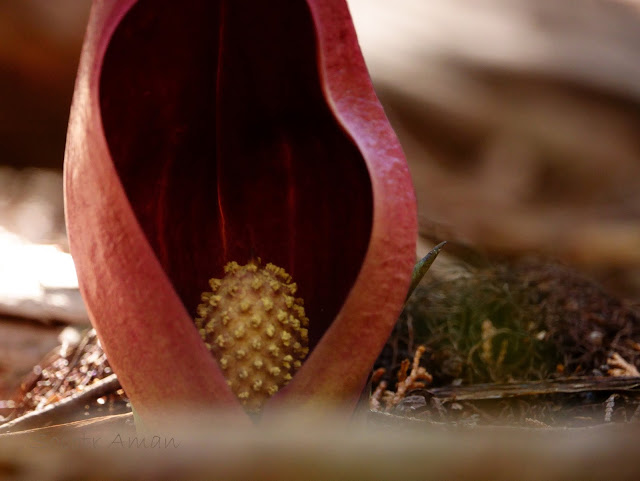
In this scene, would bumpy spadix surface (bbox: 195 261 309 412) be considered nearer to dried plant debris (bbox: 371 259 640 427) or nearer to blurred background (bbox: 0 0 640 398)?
dried plant debris (bbox: 371 259 640 427)

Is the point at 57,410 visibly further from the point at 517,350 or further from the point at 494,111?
the point at 494,111

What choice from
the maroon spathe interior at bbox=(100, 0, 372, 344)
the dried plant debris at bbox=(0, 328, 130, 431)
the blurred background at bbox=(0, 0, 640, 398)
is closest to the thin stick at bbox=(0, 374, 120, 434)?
the dried plant debris at bbox=(0, 328, 130, 431)

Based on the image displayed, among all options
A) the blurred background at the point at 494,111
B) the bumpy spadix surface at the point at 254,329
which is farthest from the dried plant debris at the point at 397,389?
the blurred background at the point at 494,111

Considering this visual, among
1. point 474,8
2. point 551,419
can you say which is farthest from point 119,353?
point 474,8

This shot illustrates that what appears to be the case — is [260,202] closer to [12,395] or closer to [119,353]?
[119,353]

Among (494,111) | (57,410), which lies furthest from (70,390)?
(494,111)
